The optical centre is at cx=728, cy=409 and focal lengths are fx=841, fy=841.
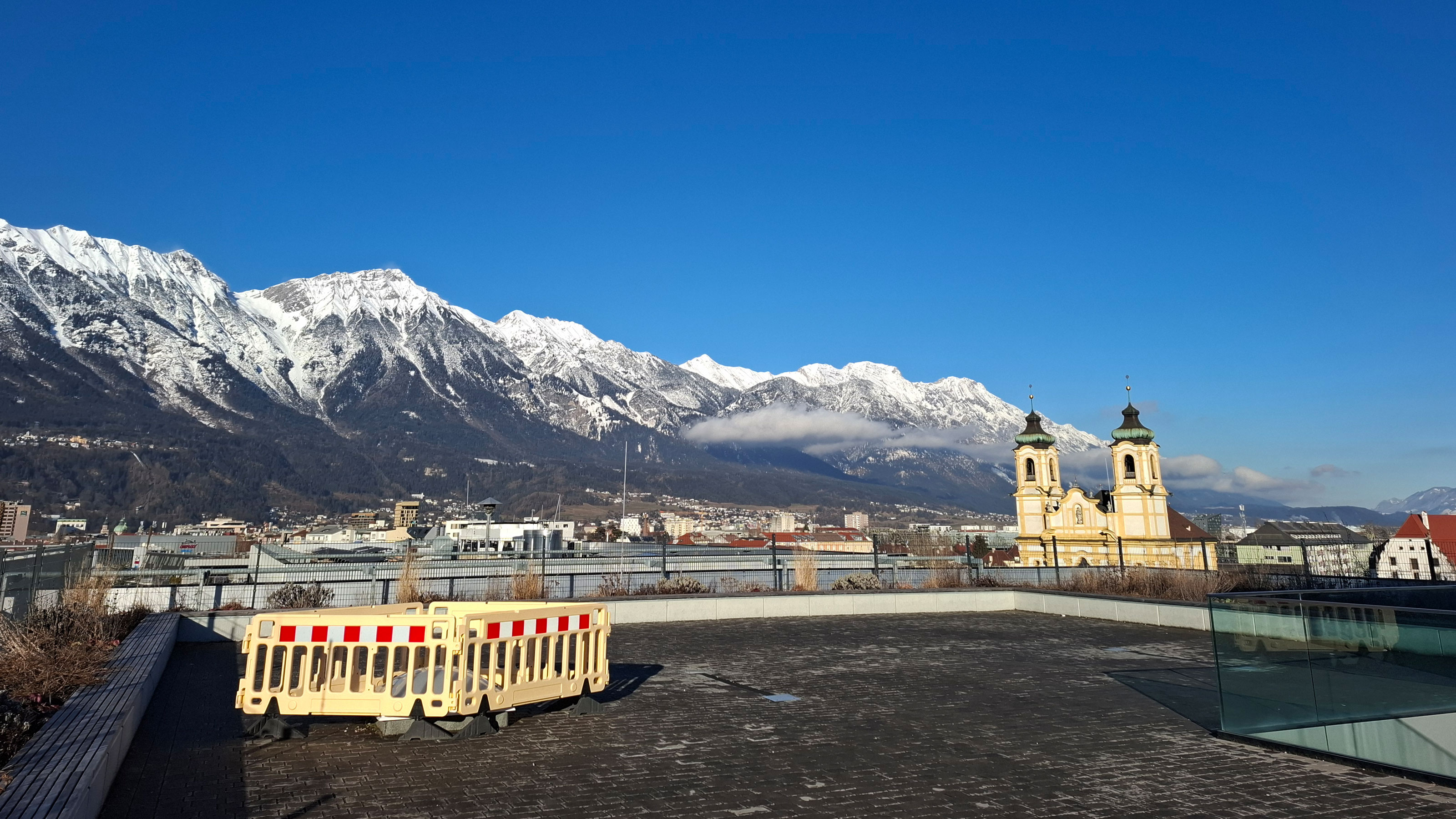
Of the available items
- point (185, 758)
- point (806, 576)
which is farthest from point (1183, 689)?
point (806, 576)

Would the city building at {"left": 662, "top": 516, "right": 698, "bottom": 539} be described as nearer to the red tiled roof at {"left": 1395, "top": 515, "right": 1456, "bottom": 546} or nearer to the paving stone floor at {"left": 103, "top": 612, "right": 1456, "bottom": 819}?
the red tiled roof at {"left": 1395, "top": 515, "right": 1456, "bottom": 546}

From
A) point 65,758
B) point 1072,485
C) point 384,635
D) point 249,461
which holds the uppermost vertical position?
point 249,461

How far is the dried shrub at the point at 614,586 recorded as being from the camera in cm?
1702

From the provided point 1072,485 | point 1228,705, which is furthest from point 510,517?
point 1228,705

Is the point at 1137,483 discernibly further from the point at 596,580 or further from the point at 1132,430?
the point at 596,580

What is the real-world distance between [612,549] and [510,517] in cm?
11896

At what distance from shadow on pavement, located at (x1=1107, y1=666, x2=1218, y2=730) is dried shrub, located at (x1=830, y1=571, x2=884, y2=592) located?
9.13m

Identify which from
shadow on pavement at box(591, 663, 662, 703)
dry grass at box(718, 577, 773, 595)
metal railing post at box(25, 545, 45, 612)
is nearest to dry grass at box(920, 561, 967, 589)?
dry grass at box(718, 577, 773, 595)

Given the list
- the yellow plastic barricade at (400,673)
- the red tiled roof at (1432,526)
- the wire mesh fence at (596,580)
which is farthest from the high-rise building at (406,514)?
the yellow plastic barricade at (400,673)

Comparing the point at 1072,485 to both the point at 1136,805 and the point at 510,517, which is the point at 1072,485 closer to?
the point at 1136,805

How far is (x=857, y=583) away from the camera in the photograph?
19656 mm

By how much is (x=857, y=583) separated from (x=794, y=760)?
13.6 m

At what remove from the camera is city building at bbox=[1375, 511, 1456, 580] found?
16.8m

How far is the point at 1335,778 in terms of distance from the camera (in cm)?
596
